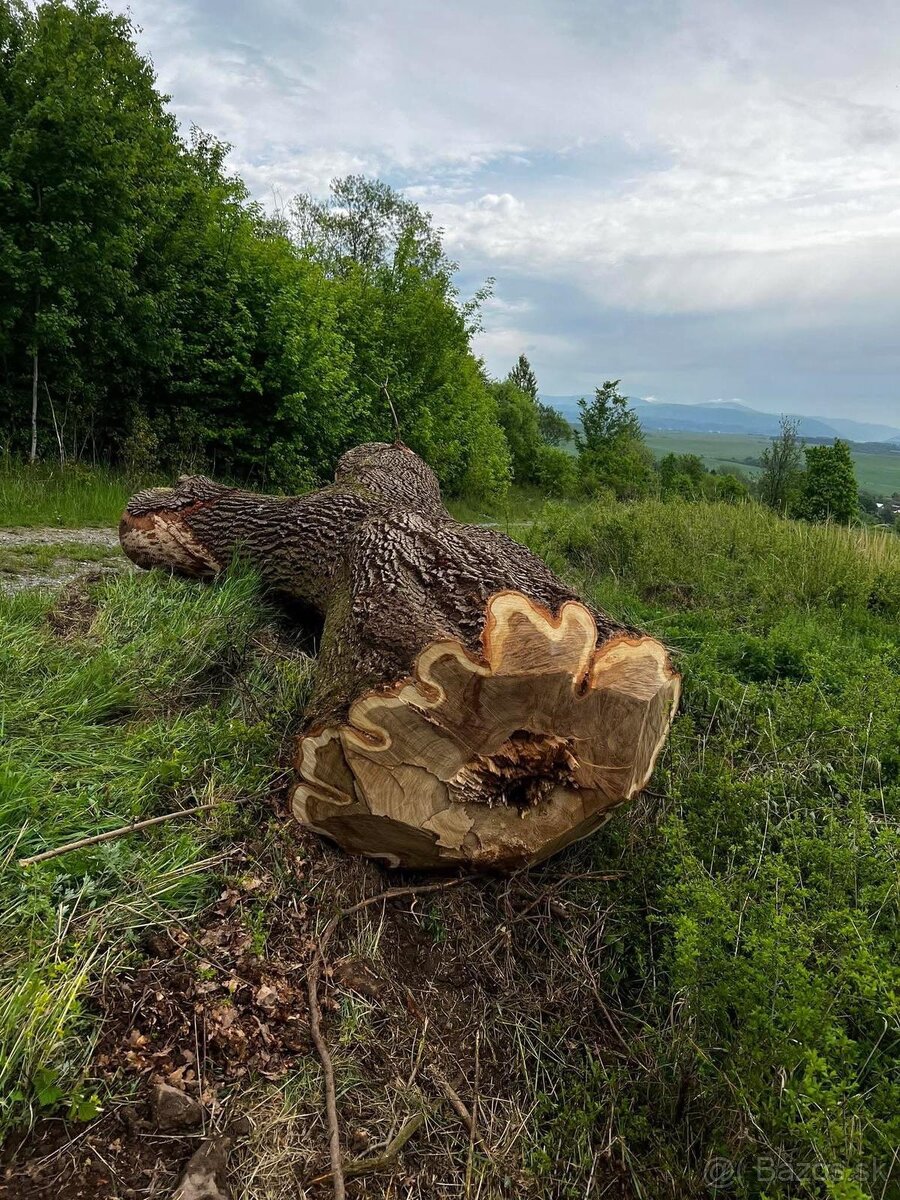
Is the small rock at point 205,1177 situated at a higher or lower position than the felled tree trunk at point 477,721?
lower

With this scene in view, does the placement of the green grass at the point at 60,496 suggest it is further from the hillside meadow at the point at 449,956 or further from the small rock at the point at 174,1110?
the small rock at the point at 174,1110

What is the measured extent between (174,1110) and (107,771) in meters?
1.07

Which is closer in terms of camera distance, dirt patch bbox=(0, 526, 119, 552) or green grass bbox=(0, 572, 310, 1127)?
green grass bbox=(0, 572, 310, 1127)

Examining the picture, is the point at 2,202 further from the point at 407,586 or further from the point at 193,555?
the point at 407,586

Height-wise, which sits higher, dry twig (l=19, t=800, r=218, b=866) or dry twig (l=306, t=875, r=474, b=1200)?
dry twig (l=19, t=800, r=218, b=866)

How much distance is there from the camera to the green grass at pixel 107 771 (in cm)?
164

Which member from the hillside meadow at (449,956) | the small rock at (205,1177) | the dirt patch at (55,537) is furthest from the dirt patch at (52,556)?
the small rock at (205,1177)

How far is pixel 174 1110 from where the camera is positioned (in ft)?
5.37

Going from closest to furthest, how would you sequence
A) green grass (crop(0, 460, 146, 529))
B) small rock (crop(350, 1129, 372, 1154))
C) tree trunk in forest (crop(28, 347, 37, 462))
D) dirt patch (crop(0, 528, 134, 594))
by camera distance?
small rock (crop(350, 1129, 372, 1154)) < dirt patch (crop(0, 528, 134, 594)) < green grass (crop(0, 460, 146, 529)) < tree trunk in forest (crop(28, 347, 37, 462))

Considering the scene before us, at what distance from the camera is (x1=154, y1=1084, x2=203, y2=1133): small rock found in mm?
1624

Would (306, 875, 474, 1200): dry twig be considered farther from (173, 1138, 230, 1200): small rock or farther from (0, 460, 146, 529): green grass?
(0, 460, 146, 529): green grass

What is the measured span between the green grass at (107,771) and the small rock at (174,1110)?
19 cm

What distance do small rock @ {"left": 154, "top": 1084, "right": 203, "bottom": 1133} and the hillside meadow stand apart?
5 cm

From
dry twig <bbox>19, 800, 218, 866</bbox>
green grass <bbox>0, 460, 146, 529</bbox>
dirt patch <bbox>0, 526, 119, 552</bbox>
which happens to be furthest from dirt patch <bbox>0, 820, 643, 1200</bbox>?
green grass <bbox>0, 460, 146, 529</bbox>
